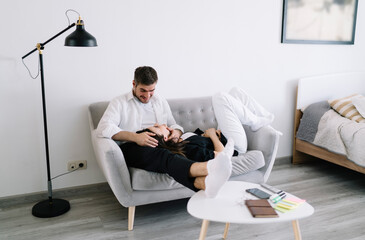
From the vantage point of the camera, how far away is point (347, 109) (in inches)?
119

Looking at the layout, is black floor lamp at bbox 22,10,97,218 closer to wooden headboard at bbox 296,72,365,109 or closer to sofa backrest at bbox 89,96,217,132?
sofa backrest at bbox 89,96,217,132

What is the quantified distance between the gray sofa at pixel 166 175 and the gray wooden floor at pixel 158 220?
17 centimetres

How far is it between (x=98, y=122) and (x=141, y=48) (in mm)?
698

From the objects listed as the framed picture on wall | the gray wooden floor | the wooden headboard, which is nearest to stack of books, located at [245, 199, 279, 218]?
the gray wooden floor

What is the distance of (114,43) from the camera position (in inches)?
105

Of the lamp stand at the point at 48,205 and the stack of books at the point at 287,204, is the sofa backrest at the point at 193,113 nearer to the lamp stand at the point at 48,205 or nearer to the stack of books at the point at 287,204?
the lamp stand at the point at 48,205

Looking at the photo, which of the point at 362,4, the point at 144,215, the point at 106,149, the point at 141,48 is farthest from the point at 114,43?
the point at 362,4

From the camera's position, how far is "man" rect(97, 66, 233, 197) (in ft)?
5.34

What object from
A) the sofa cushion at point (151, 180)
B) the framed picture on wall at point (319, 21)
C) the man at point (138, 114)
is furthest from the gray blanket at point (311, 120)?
the man at point (138, 114)

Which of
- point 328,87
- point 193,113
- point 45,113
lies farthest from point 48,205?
point 328,87

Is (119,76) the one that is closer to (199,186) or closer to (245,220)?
(199,186)

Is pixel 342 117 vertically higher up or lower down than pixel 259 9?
lower down

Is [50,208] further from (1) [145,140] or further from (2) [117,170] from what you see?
(1) [145,140]

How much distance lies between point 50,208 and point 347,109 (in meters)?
2.56
